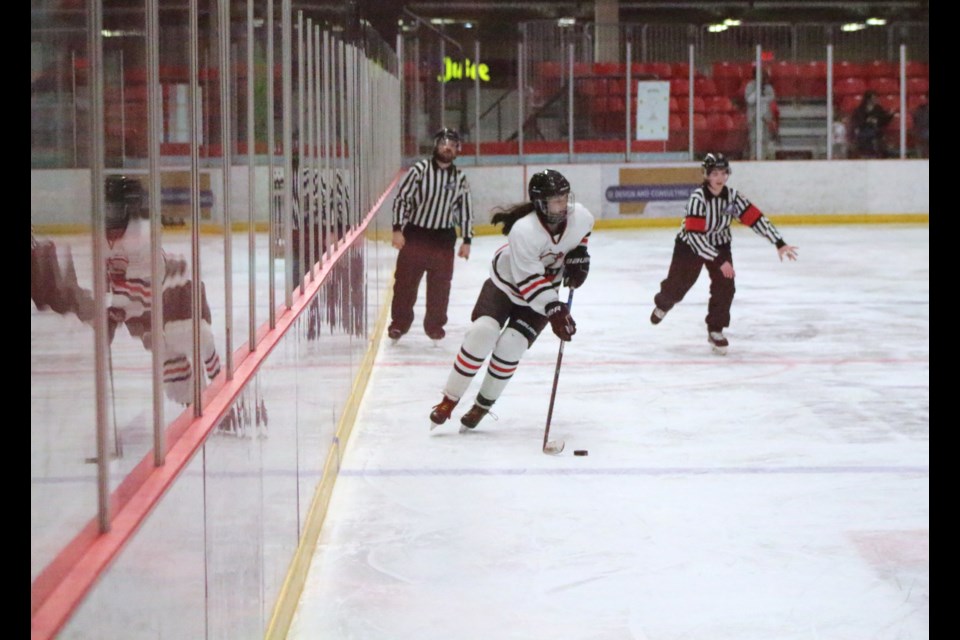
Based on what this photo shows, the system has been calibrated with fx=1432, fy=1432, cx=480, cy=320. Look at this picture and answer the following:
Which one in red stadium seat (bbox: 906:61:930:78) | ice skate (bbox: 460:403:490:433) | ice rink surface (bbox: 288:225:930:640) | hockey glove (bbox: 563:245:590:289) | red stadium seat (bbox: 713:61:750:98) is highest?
red stadium seat (bbox: 906:61:930:78)

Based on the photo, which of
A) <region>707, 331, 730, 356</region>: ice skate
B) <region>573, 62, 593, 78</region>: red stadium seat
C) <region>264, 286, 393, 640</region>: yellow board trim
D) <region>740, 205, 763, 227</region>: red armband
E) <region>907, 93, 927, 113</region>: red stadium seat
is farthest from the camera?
<region>907, 93, 927, 113</region>: red stadium seat

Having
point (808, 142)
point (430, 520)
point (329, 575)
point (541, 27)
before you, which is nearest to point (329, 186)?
point (430, 520)

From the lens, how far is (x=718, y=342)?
7.69m

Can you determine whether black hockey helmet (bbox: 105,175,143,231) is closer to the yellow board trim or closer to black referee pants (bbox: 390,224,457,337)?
the yellow board trim

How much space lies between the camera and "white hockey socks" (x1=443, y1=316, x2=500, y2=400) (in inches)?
222

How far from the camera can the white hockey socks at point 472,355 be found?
5637 millimetres

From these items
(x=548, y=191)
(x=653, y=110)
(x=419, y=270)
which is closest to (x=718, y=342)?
(x=419, y=270)

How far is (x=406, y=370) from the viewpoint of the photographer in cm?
725

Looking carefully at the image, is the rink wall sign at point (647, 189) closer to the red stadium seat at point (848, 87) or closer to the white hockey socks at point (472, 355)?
the red stadium seat at point (848, 87)

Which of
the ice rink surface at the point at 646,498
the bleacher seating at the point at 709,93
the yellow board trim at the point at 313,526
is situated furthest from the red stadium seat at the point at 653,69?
the yellow board trim at the point at 313,526

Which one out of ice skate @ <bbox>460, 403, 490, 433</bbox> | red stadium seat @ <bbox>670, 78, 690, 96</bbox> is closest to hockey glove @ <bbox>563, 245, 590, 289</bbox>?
ice skate @ <bbox>460, 403, 490, 433</bbox>

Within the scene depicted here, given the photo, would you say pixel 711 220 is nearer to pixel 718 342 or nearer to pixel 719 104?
pixel 718 342

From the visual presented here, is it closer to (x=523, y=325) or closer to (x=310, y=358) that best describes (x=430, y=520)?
(x=310, y=358)

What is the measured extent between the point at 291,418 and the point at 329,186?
158cm
